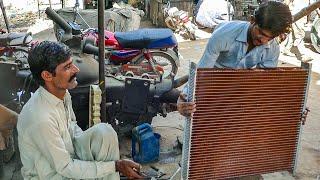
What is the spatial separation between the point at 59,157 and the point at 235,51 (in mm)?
1721

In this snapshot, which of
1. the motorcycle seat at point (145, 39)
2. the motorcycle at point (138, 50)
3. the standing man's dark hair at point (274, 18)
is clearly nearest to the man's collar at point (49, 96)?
the standing man's dark hair at point (274, 18)

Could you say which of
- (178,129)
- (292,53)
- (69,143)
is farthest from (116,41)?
(292,53)

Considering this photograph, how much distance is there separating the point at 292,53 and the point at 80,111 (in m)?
6.65

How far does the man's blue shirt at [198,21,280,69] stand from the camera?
3.21 m

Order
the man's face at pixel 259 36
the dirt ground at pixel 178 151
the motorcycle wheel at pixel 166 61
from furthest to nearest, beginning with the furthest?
the motorcycle wheel at pixel 166 61 → the dirt ground at pixel 178 151 → the man's face at pixel 259 36

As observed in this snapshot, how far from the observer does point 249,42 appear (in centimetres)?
327

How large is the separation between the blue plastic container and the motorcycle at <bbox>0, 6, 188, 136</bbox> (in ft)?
0.75

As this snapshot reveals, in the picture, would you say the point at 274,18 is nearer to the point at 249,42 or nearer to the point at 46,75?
the point at 249,42

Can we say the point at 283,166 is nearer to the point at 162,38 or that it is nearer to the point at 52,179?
the point at 52,179

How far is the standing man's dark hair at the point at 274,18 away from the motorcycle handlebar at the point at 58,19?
6.60 ft

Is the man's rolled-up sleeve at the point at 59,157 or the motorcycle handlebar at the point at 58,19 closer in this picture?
the man's rolled-up sleeve at the point at 59,157

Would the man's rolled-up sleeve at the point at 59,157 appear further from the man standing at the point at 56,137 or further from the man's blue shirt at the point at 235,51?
the man's blue shirt at the point at 235,51

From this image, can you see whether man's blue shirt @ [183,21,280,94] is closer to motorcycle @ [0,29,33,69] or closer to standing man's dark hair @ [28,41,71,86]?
standing man's dark hair @ [28,41,71,86]

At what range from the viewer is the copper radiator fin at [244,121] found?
3.04 metres
